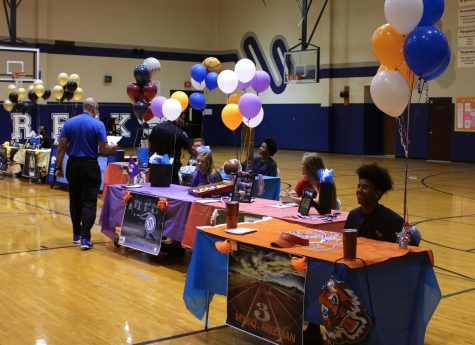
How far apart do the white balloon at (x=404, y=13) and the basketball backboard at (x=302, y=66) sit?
52.4 feet

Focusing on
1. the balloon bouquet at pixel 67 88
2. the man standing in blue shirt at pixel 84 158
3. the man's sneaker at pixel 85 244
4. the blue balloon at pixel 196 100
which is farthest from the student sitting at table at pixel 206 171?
the balloon bouquet at pixel 67 88

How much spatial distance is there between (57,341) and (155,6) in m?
21.7

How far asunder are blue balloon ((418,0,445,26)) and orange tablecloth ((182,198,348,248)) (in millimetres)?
1603

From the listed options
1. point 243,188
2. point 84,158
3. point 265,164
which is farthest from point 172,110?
point 243,188

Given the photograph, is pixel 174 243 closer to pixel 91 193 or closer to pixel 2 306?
pixel 91 193

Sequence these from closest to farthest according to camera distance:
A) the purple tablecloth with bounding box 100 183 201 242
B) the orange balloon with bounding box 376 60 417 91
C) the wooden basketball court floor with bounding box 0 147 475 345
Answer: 1. the wooden basketball court floor with bounding box 0 147 475 345
2. the orange balloon with bounding box 376 60 417 91
3. the purple tablecloth with bounding box 100 183 201 242

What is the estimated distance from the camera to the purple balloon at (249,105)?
7.71 meters

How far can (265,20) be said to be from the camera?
24.1m

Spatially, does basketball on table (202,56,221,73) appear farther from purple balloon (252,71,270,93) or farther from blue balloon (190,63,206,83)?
purple balloon (252,71,270,93)

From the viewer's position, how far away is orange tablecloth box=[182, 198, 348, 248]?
16.1ft

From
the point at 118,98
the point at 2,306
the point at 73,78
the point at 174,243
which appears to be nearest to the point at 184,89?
the point at 118,98

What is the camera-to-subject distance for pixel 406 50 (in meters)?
4.25

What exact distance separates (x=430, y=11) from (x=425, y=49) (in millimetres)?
363

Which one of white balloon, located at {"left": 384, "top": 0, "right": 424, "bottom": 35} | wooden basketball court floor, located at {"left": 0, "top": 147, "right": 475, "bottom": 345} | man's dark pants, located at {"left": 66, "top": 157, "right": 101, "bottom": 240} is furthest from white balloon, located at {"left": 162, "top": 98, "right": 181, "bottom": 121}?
white balloon, located at {"left": 384, "top": 0, "right": 424, "bottom": 35}
